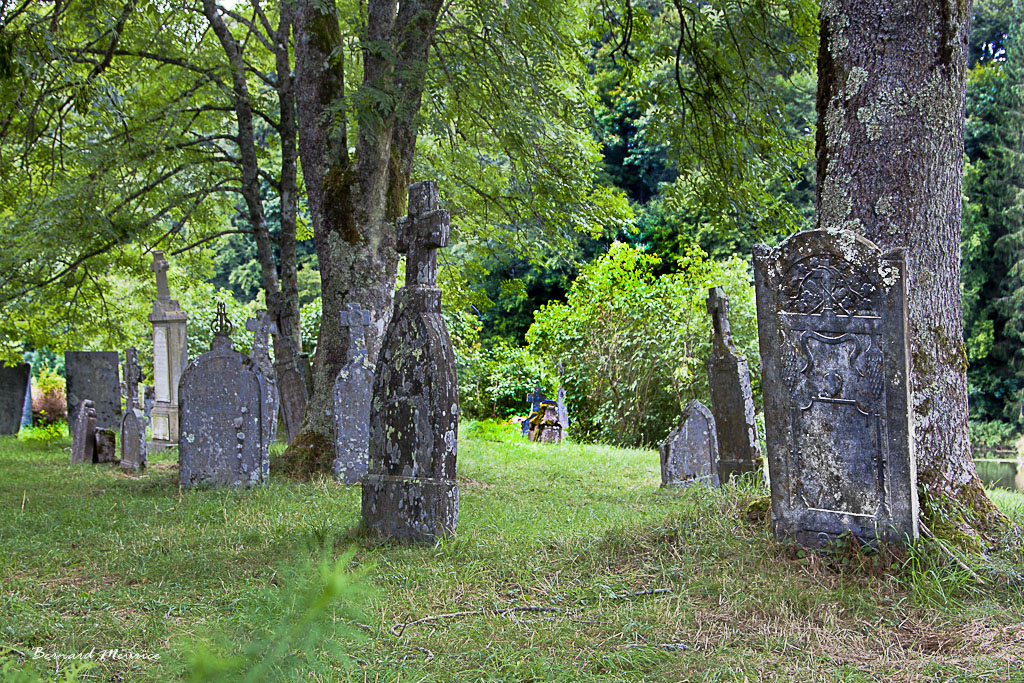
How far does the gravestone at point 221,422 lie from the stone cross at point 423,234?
3136mm

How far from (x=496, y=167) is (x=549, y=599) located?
30.4 feet

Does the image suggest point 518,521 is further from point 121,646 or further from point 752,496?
point 121,646

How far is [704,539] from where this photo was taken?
16.0 ft

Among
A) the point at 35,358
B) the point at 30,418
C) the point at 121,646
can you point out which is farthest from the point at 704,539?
the point at 35,358

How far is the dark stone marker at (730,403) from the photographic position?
8281 mm

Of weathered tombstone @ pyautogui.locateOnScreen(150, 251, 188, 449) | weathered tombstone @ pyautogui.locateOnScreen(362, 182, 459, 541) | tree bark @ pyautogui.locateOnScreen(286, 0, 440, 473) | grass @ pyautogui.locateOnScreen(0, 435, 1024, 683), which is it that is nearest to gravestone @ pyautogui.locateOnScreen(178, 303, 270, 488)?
tree bark @ pyautogui.locateOnScreen(286, 0, 440, 473)

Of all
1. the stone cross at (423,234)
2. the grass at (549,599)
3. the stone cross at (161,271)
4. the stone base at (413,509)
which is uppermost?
the stone cross at (161,271)

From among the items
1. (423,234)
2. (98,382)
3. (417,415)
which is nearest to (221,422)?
(417,415)

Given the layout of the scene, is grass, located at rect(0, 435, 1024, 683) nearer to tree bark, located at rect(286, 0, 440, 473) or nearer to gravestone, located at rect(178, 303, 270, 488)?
gravestone, located at rect(178, 303, 270, 488)

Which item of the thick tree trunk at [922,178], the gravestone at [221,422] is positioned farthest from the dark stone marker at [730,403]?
the gravestone at [221,422]

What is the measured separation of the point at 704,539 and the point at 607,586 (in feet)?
2.62

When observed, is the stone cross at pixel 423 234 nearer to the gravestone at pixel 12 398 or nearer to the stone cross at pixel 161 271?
the stone cross at pixel 161 271

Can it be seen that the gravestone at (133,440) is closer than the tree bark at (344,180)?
No

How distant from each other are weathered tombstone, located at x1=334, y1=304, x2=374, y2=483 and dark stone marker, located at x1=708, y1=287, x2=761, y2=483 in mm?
3669
